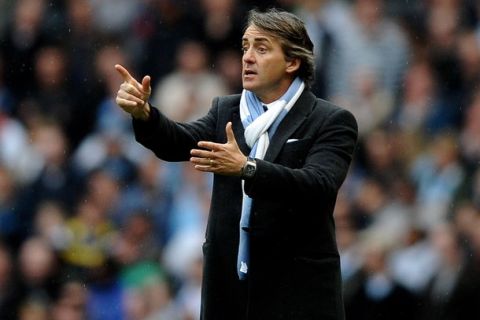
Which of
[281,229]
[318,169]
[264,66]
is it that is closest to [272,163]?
[318,169]

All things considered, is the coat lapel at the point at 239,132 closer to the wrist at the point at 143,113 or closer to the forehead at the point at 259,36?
the forehead at the point at 259,36

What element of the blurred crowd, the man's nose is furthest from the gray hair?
the blurred crowd

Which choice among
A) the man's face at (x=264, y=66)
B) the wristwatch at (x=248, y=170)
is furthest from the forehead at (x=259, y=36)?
the wristwatch at (x=248, y=170)

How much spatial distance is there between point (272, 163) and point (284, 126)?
0.27 m

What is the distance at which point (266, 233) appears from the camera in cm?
577

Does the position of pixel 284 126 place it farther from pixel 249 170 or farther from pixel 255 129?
pixel 249 170

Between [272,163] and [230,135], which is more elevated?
[230,135]

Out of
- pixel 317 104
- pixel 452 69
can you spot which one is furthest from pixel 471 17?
pixel 317 104

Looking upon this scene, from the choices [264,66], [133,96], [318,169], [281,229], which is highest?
[264,66]

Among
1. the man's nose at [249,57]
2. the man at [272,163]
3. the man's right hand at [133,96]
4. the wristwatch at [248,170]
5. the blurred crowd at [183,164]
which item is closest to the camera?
the wristwatch at [248,170]

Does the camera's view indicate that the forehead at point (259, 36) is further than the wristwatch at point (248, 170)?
Yes

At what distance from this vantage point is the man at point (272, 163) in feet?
18.9

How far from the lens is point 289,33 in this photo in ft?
19.5

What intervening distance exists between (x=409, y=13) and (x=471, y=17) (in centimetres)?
59
